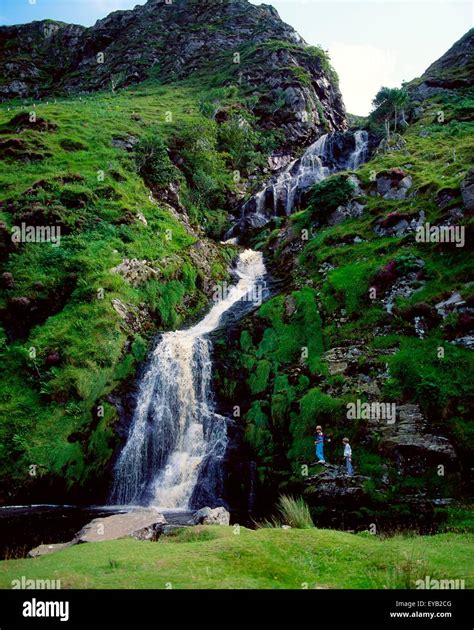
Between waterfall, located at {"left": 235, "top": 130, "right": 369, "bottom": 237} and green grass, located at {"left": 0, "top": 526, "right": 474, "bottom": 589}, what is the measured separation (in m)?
44.1

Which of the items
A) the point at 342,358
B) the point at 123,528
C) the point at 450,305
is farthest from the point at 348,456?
the point at 123,528

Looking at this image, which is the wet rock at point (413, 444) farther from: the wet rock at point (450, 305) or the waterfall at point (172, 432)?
the waterfall at point (172, 432)

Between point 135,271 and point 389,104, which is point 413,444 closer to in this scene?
point 135,271

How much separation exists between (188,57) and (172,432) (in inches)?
4380

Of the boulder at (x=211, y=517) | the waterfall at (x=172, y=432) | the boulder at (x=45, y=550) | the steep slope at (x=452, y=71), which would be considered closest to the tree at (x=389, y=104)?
the steep slope at (x=452, y=71)

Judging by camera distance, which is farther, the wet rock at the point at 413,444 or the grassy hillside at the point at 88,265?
the grassy hillside at the point at 88,265

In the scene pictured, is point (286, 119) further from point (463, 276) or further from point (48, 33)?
point (48, 33)

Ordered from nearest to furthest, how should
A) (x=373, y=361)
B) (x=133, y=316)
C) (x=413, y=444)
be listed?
1. (x=413, y=444)
2. (x=373, y=361)
3. (x=133, y=316)

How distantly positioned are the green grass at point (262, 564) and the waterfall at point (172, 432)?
1072 cm

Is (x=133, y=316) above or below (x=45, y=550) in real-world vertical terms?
above

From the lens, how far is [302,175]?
5741 cm

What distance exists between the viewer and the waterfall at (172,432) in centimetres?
2208
